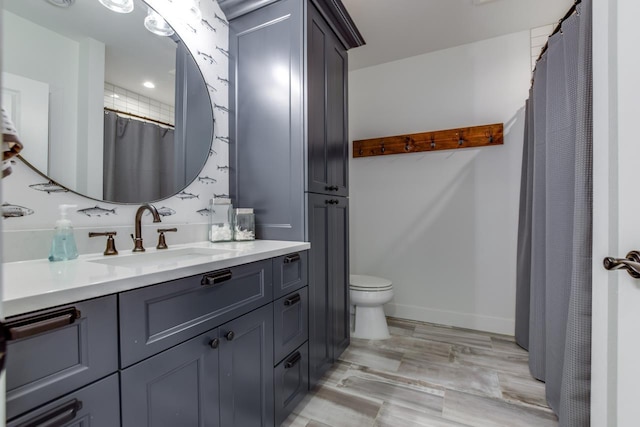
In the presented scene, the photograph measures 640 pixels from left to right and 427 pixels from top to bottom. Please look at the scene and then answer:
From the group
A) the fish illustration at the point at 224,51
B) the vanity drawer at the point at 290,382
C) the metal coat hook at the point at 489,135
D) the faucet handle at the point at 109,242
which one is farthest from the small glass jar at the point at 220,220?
the metal coat hook at the point at 489,135

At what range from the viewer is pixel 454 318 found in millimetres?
2678

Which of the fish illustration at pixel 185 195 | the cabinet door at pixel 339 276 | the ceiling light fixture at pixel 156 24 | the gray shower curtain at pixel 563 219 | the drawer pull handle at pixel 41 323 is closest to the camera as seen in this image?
the drawer pull handle at pixel 41 323

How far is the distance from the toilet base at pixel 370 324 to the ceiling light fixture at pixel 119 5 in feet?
7.87

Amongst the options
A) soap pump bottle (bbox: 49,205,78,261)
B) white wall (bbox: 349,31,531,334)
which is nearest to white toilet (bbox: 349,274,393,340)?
white wall (bbox: 349,31,531,334)

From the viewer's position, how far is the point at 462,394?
1719mm

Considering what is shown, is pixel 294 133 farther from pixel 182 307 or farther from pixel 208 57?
pixel 182 307

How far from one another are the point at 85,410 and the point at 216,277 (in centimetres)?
45

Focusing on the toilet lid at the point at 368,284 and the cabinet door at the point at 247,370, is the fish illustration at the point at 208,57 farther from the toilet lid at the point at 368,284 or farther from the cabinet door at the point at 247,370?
the toilet lid at the point at 368,284

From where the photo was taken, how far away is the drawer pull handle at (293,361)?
1429 mm

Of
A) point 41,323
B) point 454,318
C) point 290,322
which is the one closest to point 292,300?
point 290,322

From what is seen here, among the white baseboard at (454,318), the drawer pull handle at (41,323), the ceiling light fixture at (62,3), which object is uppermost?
the ceiling light fixture at (62,3)

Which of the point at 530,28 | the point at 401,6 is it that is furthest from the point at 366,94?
the point at 530,28

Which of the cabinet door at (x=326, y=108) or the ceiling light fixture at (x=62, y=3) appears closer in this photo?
the ceiling light fixture at (x=62, y=3)

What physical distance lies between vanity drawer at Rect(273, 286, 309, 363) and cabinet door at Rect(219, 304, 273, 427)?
0.05 metres
